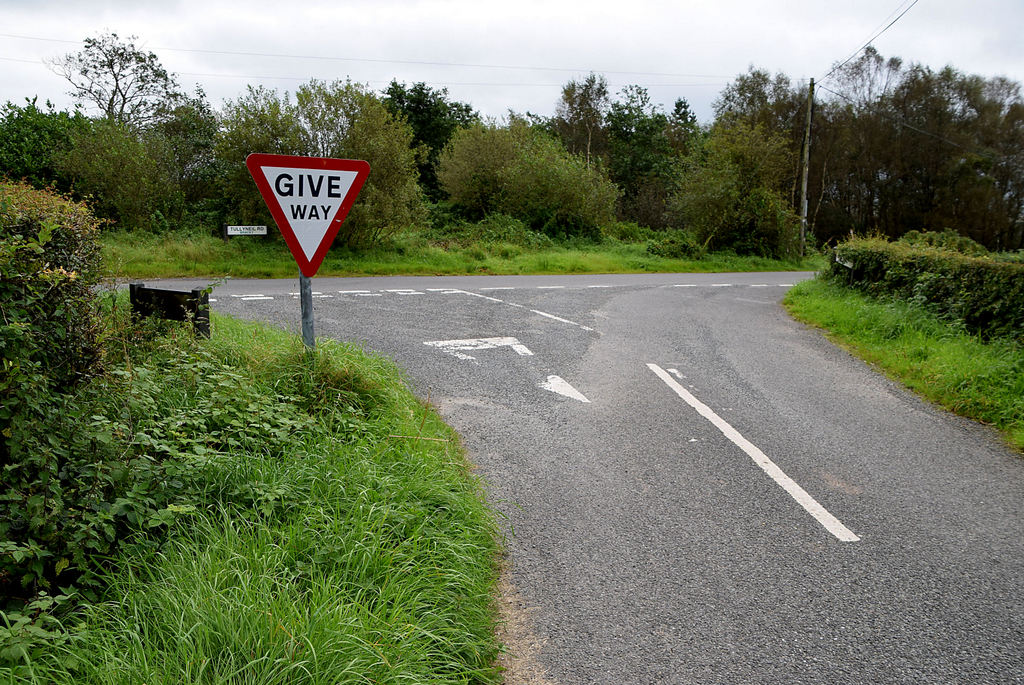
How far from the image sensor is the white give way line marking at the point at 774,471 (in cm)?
446

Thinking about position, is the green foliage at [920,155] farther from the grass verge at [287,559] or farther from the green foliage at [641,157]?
the grass verge at [287,559]

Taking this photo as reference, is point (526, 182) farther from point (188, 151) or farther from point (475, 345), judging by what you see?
point (475, 345)

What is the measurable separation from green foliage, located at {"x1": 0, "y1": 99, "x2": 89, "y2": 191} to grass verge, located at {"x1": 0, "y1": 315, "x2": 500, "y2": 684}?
23.1m

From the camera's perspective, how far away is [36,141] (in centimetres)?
2577

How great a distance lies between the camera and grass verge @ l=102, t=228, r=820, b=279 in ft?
63.0

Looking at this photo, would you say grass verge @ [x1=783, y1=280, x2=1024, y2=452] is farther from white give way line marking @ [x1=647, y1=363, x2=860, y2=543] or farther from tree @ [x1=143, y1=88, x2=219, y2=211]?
tree @ [x1=143, y1=88, x2=219, y2=211]

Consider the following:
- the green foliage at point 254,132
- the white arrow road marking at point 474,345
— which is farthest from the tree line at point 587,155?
the white arrow road marking at point 474,345

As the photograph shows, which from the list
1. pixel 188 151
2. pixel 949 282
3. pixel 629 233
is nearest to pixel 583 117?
pixel 629 233

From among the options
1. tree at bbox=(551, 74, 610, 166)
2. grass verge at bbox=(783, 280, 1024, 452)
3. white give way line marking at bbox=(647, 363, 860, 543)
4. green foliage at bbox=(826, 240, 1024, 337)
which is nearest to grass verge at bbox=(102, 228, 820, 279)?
green foliage at bbox=(826, 240, 1024, 337)

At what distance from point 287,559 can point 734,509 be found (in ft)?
9.28

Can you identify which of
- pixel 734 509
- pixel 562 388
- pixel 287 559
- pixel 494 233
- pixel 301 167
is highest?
pixel 301 167

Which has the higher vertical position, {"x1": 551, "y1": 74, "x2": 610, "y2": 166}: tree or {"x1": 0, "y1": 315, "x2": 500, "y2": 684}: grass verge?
{"x1": 551, "y1": 74, "x2": 610, "y2": 166}: tree

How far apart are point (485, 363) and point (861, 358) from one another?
5190 mm

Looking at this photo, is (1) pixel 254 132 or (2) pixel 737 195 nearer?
(1) pixel 254 132
